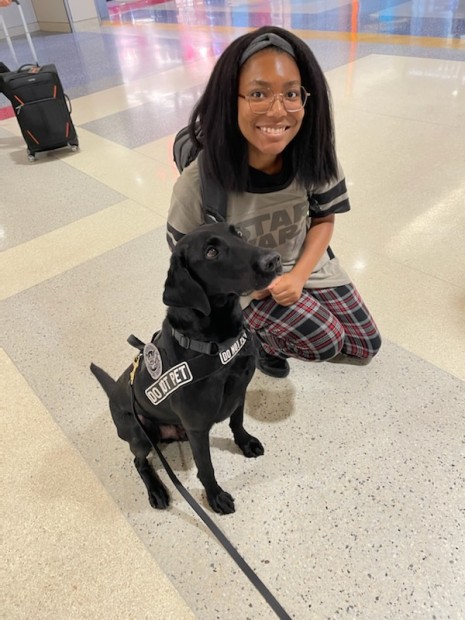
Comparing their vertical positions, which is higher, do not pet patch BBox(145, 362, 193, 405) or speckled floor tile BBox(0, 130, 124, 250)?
do not pet patch BBox(145, 362, 193, 405)

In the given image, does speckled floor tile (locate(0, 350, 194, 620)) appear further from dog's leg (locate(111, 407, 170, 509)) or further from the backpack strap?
the backpack strap

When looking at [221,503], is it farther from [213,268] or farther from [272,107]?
[272,107]

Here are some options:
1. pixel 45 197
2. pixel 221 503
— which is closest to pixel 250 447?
pixel 221 503

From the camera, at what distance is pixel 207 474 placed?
1251 mm

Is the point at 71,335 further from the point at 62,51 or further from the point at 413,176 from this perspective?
the point at 62,51

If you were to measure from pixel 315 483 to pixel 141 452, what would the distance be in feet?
1.78

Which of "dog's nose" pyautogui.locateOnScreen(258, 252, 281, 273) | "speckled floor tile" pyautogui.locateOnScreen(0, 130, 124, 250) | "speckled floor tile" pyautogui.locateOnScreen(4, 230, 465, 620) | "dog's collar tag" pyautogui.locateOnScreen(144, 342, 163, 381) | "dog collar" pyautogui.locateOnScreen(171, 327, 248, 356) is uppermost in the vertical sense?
"dog's nose" pyautogui.locateOnScreen(258, 252, 281, 273)

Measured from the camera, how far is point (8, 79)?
10.9 ft

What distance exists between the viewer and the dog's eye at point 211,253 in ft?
3.17

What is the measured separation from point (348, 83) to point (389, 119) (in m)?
1.03

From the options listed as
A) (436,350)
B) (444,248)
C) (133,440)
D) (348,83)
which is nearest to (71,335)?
(133,440)

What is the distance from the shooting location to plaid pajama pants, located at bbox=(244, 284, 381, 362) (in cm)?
154

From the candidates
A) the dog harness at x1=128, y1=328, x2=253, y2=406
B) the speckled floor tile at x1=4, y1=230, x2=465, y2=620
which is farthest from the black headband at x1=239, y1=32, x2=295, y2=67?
the speckled floor tile at x1=4, y1=230, x2=465, y2=620

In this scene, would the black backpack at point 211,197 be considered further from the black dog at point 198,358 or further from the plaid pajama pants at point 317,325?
the plaid pajama pants at point 317,325
